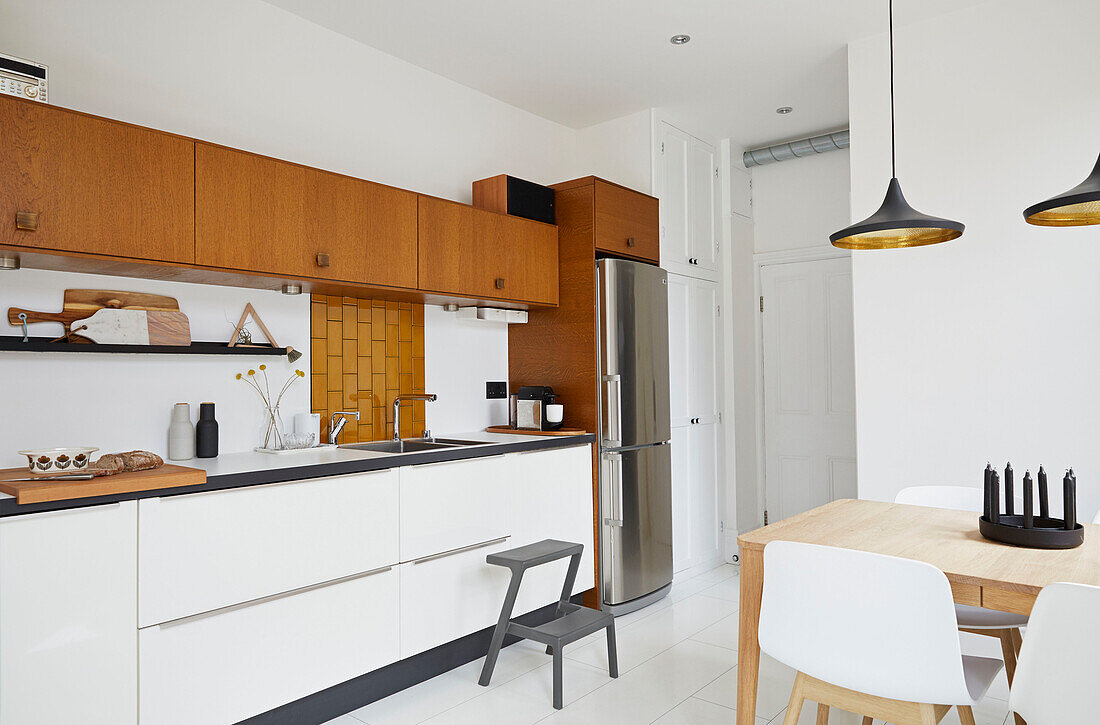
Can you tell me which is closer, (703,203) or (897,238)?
(897,238)

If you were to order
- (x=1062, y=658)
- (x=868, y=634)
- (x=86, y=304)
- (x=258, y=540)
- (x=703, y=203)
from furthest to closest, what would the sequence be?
(x=703, y=203)
(x=86, y=304)
(x=258, y=540)
(x=868, y=634)
(x=1062, y=658)

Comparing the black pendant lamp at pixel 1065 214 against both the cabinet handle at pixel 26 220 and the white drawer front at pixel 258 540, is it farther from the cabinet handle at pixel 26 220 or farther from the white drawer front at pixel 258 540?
the cabinet handle at pixel 26 220

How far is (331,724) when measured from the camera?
261 cm

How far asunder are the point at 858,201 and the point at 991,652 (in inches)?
87.3

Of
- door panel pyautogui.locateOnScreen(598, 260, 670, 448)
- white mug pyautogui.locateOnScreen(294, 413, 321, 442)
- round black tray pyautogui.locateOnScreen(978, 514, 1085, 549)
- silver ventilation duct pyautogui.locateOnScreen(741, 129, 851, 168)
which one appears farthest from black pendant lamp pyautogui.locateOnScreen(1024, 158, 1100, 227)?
silver ventilation duct pyautogui.locateOnScreen(741, 129, 851, 168)

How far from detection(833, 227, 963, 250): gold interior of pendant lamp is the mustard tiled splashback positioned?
2.10 metres

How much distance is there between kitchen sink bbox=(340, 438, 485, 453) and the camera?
10.9ft

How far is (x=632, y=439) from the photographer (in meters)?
3.96

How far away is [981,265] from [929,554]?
1899mm

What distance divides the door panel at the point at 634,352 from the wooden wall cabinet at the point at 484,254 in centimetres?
33

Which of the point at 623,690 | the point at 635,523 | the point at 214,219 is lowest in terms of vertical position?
the point at 623,690

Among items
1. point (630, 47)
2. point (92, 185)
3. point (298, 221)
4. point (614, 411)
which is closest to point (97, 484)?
point (92, 185)

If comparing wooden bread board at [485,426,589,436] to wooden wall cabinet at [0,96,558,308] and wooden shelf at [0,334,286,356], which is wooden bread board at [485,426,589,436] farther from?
wooden shelf at [0,334,286,356]

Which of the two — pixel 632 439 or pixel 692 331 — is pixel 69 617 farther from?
pixel 692 331
